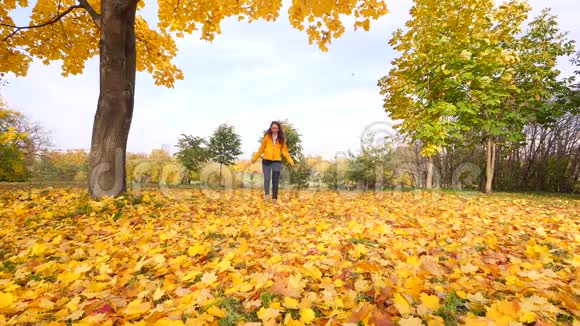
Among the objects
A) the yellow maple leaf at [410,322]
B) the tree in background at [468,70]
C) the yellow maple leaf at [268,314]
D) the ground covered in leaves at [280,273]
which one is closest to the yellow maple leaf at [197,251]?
the ground covered in leaves at [280,273]

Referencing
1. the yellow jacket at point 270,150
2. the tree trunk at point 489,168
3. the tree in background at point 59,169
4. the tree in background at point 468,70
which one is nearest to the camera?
the yellow jacket at point 270,150

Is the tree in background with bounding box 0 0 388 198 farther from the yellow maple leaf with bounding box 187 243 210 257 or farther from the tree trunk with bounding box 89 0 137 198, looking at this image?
the yellow maple leaf with bounding box 187 243 210 257

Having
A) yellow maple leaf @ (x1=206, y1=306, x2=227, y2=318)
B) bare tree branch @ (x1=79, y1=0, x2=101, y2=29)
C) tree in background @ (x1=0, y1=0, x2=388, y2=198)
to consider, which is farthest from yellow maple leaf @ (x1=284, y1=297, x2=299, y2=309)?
bare tree branch @ (x1=79, y1=0, x2=101, y2=29)

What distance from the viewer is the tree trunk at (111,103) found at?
532cm

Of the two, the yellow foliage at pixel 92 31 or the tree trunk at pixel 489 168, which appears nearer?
the yellow foliage at pixel 92 31

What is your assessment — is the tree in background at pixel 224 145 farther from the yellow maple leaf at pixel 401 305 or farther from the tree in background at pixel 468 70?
the yellow maple leaf at pixel 401 305

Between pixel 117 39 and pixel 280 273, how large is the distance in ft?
17.9

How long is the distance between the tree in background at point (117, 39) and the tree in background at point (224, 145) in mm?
7016

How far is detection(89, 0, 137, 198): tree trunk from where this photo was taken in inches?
209

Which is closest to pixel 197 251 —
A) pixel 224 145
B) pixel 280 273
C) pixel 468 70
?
pixel 280 273

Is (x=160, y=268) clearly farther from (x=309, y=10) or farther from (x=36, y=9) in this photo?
(x=36, y=9)

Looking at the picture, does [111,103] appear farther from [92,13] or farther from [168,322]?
[168,322]

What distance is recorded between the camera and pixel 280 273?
224 cm

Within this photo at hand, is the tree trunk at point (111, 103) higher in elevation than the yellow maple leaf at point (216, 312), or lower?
higher
